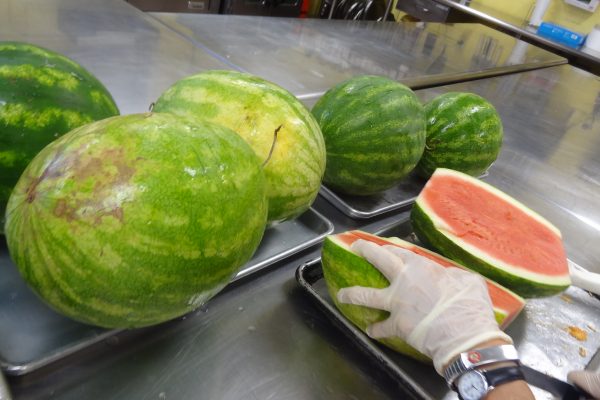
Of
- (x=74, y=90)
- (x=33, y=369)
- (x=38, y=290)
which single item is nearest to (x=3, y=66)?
(x=74, y=90)

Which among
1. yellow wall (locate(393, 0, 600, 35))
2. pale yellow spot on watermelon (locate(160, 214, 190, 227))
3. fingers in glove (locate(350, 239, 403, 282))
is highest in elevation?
yellow wall (locate(393, 0, 600, 35))

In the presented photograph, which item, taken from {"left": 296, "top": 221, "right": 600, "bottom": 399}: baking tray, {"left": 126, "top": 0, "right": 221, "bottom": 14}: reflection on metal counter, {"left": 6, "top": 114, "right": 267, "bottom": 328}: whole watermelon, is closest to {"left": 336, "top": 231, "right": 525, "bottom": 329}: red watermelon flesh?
{"left": 296, "top": 221, "right": 600, "bottom": 399}: baking tray

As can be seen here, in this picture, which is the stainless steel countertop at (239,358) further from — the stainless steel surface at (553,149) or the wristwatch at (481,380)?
the stainless steel surface at (553,149)

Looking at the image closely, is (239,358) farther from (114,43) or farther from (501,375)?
(114,43)

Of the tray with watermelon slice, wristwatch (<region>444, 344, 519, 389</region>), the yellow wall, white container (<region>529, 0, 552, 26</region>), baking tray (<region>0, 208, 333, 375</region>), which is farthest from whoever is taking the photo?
white container (<region>529, 0, 552, 26</region>)

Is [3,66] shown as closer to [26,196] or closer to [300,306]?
[26,196]

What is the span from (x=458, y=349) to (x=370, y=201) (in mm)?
657

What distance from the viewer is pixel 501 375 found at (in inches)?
33.2

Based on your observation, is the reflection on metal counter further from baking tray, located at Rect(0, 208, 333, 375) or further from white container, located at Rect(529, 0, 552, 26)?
baking tray, located at Rect(0, 208, 333, 375)

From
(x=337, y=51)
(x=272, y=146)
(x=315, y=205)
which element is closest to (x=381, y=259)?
(x=272, y=146)

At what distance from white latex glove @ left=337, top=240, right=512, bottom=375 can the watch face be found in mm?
44

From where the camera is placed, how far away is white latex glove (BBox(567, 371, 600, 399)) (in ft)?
2.93

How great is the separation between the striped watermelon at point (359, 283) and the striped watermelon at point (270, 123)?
134 millimetres

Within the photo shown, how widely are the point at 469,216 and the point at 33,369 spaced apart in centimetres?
114
